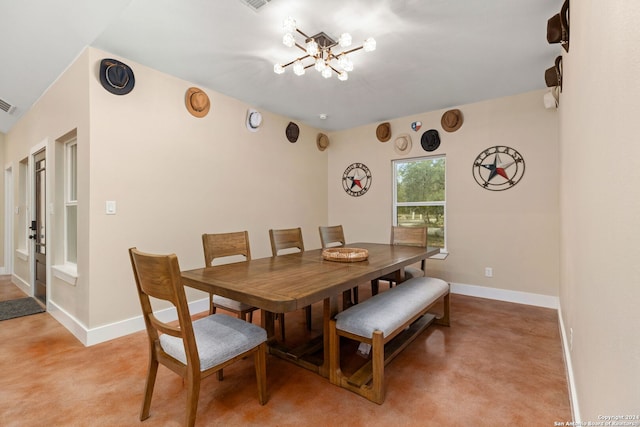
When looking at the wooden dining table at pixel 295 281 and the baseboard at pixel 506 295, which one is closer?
the wooden dining table at pixel 295 281

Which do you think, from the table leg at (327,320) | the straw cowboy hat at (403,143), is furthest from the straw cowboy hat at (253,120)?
the table leg at (327,320)

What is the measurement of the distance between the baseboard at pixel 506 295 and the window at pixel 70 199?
14.7ft

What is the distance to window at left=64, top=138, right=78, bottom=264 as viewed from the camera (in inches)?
Answer: 119

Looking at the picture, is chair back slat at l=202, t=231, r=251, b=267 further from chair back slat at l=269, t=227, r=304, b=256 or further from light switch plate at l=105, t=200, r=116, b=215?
light switch plate at l=105, t=200, r=116, b=215

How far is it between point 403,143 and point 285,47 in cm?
239

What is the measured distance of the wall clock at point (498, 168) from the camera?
3484 mm

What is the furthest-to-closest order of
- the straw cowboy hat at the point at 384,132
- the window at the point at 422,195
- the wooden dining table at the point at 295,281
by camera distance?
the straw cowboy hat at the point at 384,132
the window at the point at 422,195
the wooden dining table at the point at 295,281

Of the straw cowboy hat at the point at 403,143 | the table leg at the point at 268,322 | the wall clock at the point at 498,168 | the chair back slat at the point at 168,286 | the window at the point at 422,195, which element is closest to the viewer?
the chair back slat at the point at 168,286

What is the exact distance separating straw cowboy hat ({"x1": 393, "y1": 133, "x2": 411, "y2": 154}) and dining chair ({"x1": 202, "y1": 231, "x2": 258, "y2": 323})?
2749mm

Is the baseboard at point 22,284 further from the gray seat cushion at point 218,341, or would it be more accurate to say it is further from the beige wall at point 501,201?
the beige wall at point 501,201

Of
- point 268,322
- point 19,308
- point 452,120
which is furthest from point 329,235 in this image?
point 19,308

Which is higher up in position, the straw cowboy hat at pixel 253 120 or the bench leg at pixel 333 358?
the straw cowboy hat at pixel 253 120

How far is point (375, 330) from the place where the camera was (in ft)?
5.48

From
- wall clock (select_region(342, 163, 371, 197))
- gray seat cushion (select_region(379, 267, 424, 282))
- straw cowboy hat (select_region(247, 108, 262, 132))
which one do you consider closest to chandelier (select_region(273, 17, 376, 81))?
straw cowboy hat (select_region(247, 108, 262, 132))
